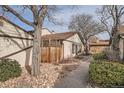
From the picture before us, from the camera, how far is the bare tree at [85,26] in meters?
40.8

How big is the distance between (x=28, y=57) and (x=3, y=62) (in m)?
5.77

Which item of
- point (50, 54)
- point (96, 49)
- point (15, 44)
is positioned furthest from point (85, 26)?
point (15, 44)

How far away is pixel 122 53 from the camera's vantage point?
48.4 ft

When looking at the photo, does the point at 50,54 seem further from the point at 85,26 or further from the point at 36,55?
the point at 85,26

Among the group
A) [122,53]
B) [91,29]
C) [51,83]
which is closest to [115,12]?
[122,53]

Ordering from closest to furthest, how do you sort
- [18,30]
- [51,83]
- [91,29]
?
[51,83]
[18,30]
[91,29]

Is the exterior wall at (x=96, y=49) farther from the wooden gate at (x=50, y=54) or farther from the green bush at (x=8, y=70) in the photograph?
the green bush at (x=8, y=70)

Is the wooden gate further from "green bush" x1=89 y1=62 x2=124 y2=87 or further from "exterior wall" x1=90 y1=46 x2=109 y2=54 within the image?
"exterior wall" x1=90 y1=46 x2=109 y2=54

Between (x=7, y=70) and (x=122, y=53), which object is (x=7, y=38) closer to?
(x=7, y=70)

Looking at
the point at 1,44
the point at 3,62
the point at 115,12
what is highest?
the point at 115,12

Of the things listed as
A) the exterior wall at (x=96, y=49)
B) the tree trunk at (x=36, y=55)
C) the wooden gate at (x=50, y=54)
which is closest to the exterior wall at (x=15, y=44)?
the tree trunk at (x=36, y=55)

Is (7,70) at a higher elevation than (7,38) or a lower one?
lower

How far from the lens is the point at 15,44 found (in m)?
13.7

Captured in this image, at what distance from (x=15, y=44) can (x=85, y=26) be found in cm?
3025
